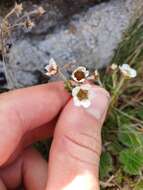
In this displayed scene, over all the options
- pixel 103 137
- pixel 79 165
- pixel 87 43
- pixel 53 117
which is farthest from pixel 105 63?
pixel 79 165

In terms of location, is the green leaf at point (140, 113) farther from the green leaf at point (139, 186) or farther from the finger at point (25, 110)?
the finger at point (25, 110)

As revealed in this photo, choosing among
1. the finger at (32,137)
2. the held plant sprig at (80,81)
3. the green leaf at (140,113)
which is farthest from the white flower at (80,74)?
the green leaf at (140,113)

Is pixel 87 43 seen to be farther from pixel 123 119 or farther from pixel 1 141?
pixel 1 141

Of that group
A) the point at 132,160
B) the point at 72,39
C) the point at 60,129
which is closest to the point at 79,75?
the point at 60,129

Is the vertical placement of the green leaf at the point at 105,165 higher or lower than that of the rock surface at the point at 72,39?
lower

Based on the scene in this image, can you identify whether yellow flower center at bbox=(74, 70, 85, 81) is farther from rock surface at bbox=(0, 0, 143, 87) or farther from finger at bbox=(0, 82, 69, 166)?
rock surface at bbox=(0, 0, 143, 87)

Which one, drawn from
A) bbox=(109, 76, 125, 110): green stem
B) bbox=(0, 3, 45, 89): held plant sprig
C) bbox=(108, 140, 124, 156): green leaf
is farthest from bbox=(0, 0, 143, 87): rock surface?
bbox=(108, 140, 124, 156): green leaf

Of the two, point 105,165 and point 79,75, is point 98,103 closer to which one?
point 79,75
